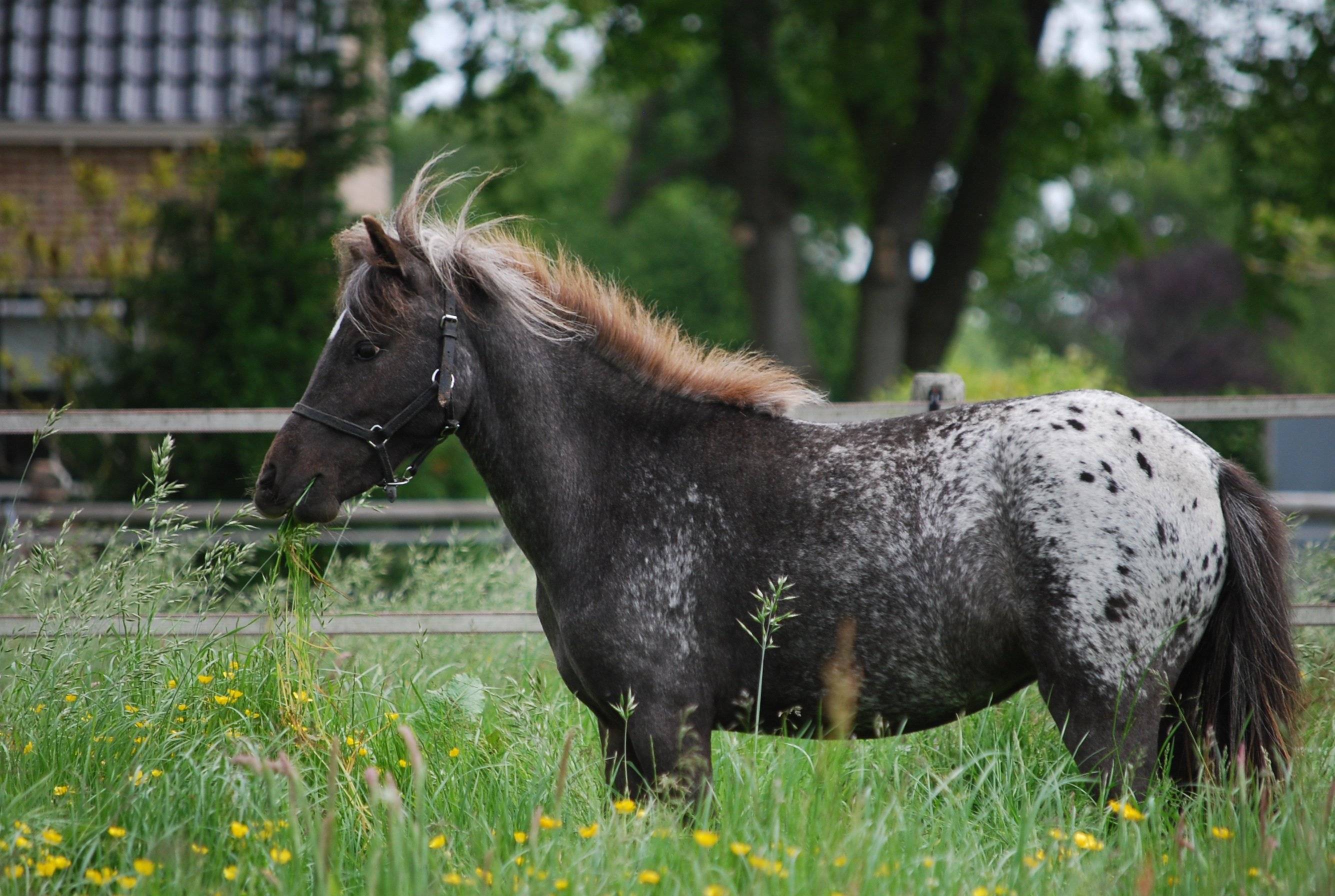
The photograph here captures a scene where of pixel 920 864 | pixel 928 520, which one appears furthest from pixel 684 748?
pixel 928 520

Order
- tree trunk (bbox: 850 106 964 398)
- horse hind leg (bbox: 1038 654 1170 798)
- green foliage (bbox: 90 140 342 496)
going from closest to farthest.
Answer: horse hind leg (bbox: 1038 654 1170 798)
green foliage (bbox: 90 140 342 496)
tree trunk (bbox: 850 106 964 398)

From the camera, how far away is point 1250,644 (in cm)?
299

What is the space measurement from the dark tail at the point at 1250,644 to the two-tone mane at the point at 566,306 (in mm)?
1299

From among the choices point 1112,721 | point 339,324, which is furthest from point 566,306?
point 1112,721

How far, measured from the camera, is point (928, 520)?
3.04 metres

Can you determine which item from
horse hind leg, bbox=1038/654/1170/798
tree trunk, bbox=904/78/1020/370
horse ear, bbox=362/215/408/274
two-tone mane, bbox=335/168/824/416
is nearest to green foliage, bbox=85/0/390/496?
two-tone mane, bbox=335/168/824/416

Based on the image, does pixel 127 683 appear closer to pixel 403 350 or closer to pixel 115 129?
pixel 403 350

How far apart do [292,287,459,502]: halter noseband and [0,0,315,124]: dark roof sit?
11410mm

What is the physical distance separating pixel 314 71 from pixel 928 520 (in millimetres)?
8342

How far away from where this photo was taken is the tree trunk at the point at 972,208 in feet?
44.6

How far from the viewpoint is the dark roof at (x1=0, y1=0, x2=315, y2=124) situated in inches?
524

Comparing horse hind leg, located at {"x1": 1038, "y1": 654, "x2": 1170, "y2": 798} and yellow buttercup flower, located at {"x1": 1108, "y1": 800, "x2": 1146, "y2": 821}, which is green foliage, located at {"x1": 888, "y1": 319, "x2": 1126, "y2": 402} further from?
yellow buttercup flower, located at {"x1": 1108, "y1": 800, "x2": 1146, "y2": 821}

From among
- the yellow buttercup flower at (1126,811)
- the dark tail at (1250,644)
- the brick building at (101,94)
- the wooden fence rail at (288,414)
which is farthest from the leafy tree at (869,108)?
the yellow buttercup flower at (1126,811)

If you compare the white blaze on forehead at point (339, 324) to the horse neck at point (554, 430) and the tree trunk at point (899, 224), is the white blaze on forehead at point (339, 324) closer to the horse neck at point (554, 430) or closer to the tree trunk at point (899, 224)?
the horse neck at point (554, 430)
